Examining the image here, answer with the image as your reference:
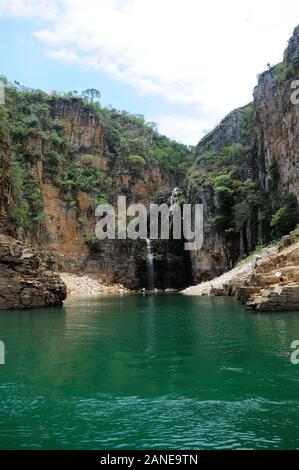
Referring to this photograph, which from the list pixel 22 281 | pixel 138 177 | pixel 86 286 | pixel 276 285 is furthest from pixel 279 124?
pixel 22 281

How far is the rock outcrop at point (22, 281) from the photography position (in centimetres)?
3516

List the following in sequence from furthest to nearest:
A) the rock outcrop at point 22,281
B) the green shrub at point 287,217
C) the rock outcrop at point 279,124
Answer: the rock outcrop at point 279,124
the green shrub at point 287,217
the rock outcrop at point 22,281

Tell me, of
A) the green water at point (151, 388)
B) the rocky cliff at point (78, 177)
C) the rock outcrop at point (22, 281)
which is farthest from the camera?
the rocky cliff at point (78, 177)

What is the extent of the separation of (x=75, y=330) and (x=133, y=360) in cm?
792

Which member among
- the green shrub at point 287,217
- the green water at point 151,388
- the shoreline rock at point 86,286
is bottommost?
the green water at point 151,388

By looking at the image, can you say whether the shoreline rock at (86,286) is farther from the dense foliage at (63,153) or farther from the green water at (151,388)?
the green water at (151,388)

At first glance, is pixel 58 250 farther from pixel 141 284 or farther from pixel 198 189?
pixel 198 189

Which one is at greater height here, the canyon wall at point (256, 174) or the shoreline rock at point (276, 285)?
the canyon wall at point (256, 174)

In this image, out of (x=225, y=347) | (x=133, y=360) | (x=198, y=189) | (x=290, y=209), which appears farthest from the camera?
(x=198, y=189)

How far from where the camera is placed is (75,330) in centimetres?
2289

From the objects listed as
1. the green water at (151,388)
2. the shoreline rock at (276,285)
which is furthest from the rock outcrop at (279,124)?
the green water at (151,388)

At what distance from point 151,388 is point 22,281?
83.4 ft

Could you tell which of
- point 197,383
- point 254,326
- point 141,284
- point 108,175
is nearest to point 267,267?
point 254,326

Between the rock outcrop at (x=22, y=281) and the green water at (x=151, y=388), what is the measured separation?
42.2 ft
